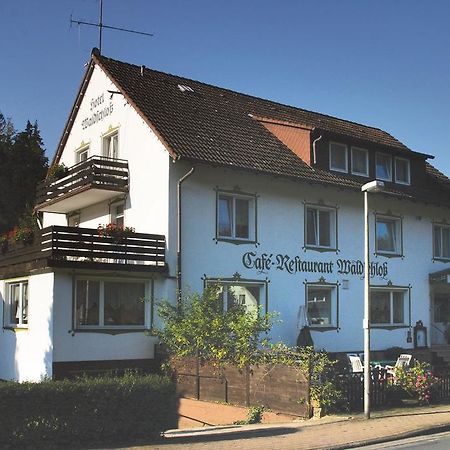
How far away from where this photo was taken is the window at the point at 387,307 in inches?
962

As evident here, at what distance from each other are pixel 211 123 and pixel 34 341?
9.01 meters

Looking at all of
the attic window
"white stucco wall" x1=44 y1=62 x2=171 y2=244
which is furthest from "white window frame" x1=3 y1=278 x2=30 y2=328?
the attic window

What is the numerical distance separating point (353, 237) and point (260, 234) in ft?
14.0

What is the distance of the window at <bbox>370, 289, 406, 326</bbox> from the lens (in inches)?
962

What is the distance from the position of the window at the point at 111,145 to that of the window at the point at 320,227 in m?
6.73

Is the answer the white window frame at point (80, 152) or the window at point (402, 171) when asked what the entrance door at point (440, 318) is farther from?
the white window frame at point (80, 152)

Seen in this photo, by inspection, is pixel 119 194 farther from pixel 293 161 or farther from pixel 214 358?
pixel 214 358

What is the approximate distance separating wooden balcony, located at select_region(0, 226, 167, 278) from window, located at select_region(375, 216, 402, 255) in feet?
30.8

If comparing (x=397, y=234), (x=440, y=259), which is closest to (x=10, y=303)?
(x=397, y=234)

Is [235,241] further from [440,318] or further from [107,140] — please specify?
[440,318]

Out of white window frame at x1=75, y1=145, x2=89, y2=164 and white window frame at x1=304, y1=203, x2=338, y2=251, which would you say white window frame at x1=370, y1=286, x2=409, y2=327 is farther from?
white window frame at x1=75, y1=145, x2=89, y2=164

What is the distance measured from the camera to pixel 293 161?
22.8 metres

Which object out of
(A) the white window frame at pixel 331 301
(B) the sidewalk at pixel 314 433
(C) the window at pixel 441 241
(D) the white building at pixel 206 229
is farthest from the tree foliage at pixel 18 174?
(B) the sidewalk at pixel 314 433

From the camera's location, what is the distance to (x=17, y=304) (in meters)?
20.9
